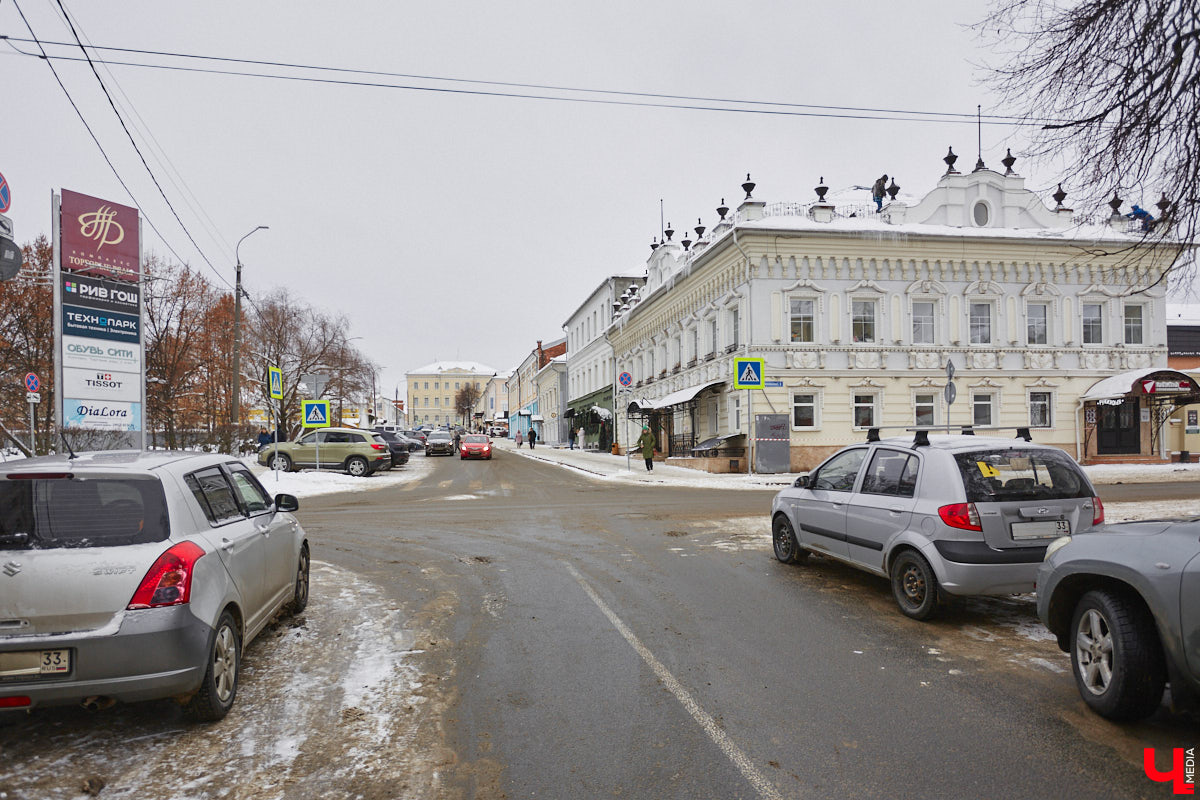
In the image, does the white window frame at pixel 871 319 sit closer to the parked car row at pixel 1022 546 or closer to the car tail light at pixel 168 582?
the parked car row at pixel 1022 546

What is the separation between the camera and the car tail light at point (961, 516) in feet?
19.2

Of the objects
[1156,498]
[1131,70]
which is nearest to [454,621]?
[1131,70]

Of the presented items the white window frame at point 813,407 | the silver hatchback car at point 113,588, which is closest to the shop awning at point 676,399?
the white window frame at point 813,407

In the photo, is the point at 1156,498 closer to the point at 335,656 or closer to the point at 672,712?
the point at 672,712

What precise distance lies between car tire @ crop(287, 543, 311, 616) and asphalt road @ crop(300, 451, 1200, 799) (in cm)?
97

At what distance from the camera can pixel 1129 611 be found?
3889mm

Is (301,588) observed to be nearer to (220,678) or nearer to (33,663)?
(220,678)

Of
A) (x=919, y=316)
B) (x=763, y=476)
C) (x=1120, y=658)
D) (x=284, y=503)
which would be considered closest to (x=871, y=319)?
(x=919, y=316)

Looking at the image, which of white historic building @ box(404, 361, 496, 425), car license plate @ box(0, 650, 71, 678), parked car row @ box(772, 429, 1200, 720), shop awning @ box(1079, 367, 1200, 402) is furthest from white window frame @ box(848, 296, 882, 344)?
white historic building @ box(404, 361, 496, 425)

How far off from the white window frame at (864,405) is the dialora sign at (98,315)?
22.4m

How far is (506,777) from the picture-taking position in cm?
345

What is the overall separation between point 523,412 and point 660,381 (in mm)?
55627

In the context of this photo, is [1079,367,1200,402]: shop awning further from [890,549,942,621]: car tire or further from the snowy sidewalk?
[890,549,942,621]: car tire

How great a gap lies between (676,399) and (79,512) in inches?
1121
